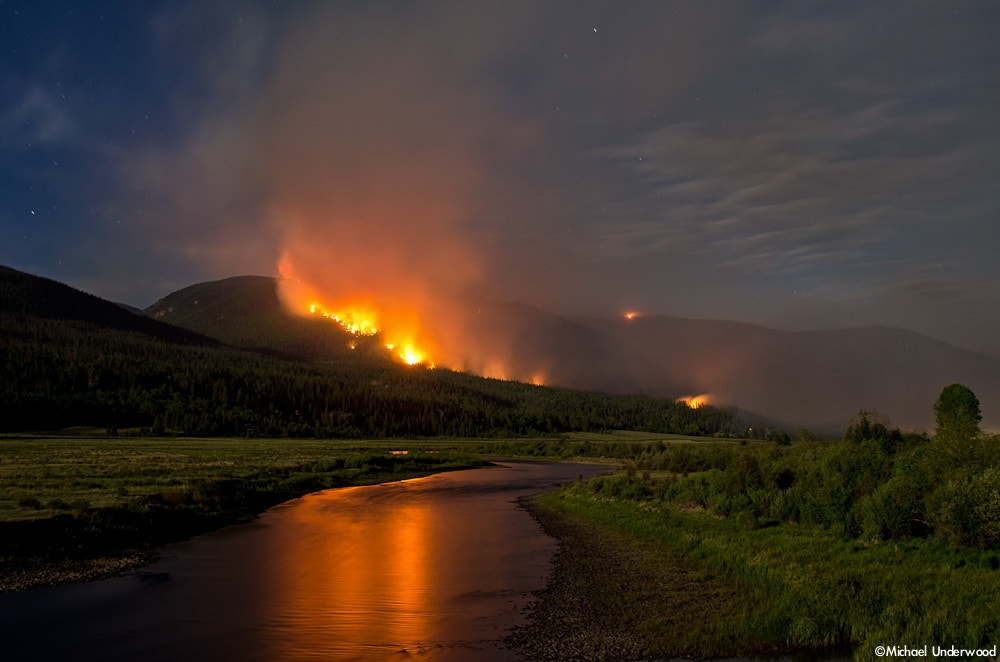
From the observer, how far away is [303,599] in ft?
87.3

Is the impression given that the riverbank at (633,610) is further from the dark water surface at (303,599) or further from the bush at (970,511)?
the bush at (970,511)

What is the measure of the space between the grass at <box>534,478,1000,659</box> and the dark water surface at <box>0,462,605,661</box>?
218 inches

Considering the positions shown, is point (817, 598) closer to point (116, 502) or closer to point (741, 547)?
point (741, 547)

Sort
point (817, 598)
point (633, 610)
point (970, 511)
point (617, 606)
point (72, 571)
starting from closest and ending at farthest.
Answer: point (817, 598) → point (633, 610) → point (617, 606) → point (970, 511) → point (72, 571)

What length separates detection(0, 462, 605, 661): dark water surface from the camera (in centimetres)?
2041

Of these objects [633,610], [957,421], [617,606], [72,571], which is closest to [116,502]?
[72,571]

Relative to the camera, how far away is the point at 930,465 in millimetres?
28750

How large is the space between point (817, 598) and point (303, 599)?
19.0 metres

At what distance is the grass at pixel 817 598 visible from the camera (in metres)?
19.0

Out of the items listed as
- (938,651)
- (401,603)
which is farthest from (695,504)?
(938,651)

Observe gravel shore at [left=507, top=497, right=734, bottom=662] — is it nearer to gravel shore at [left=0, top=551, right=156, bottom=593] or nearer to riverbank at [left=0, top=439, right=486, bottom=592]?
gravel shore at [left=0, top=551, right=156, bottom=593]

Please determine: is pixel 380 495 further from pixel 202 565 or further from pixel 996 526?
pixel 996 526

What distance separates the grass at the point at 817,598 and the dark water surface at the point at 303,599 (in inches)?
218

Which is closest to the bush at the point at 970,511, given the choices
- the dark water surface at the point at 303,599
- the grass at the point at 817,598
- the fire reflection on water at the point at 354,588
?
the grass at the point at 817,598
